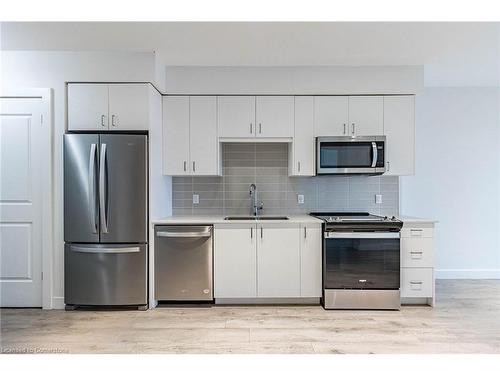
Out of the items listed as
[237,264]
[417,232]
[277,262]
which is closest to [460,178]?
[417,232]

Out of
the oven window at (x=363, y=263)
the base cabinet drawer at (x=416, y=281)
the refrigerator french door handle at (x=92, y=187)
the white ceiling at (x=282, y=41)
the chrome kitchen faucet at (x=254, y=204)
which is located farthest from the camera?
the chrome kitchen faucet at (x=254, y=204)

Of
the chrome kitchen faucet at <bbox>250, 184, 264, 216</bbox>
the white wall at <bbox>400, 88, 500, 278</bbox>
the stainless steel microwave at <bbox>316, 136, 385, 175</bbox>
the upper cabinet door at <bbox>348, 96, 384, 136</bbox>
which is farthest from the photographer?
the white wall at <bbox>400, 88, 500, 278</bbox>

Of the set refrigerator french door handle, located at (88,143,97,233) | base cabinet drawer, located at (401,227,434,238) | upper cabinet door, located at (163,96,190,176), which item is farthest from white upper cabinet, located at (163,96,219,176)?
base cabinet drawer, located at (401,227,434,238)

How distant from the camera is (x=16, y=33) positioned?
301 cm

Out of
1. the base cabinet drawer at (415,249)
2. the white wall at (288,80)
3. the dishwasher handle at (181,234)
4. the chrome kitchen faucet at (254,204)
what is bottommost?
the base cabinet drawer at (415,249)

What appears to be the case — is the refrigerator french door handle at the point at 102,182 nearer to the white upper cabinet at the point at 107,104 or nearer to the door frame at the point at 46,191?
the white upper cabinet at the point at 107,104

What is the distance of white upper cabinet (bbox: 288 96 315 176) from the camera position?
150 inches

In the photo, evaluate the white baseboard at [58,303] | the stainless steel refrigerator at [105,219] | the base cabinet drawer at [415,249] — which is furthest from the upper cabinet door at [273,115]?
the white baseboard at [58,303]

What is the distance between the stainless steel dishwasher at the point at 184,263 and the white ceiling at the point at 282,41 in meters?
1.69

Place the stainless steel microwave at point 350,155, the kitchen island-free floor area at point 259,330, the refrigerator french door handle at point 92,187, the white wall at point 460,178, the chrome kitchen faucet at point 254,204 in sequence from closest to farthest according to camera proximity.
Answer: the kitchen island-free floor area at point 259,330 < the refrigerator french door handle at point 92,187 < the stainless steel microwave at point 350,155 < the chrome kitchen faucet at point 254,204 < the white wall at point 460,178

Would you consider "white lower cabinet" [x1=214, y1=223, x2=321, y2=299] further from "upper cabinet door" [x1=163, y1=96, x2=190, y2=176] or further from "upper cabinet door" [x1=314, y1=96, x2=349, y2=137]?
"upper cabinet door" [x1=314, y1=96, x2=349, y2=137]

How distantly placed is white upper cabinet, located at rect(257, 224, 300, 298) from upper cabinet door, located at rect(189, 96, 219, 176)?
0.91 metres

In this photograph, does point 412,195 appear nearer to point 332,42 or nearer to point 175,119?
point 332,42

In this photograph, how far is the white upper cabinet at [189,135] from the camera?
3814mm
